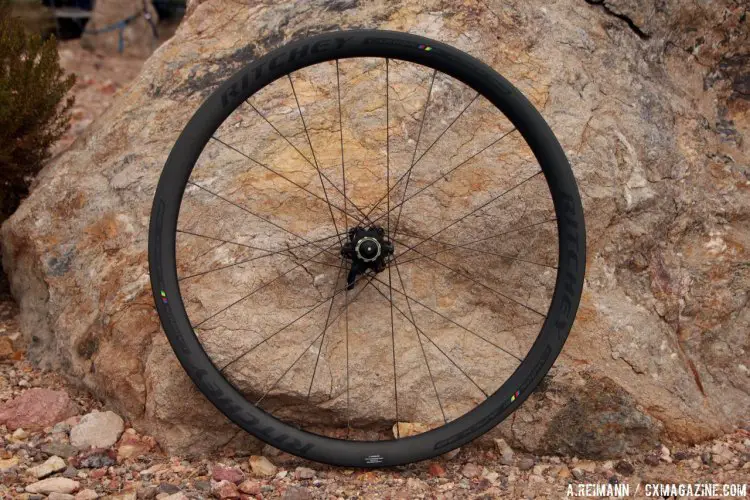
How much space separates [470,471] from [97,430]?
140cm

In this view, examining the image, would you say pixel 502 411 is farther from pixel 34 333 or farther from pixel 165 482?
pixel 34 333

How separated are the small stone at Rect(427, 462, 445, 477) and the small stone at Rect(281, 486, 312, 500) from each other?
0.47 m

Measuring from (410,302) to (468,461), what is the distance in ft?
2.08

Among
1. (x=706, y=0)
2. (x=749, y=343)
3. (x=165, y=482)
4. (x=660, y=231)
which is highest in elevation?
(x=706, y=0)

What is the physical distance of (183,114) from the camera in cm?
332

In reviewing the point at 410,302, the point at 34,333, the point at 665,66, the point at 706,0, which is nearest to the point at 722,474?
the point at 410,302

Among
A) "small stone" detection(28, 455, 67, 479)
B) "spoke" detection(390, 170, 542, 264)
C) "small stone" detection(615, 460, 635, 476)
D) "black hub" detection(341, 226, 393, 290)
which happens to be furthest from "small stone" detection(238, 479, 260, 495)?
"small stone" detection(615, 460, 635, 476)

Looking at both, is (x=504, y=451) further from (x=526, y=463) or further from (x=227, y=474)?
(x=227, y=474)

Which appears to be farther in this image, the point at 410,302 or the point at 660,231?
the point at 660,231

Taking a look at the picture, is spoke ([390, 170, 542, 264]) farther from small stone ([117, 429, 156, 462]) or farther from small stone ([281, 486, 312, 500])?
small stone ([117, 429, 156, 462])

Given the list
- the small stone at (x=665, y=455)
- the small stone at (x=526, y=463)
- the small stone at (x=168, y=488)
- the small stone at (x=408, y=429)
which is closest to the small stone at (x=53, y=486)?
the small stone at (x=168, y=488)

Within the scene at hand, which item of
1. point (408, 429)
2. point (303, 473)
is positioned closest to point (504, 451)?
point (408, 429)

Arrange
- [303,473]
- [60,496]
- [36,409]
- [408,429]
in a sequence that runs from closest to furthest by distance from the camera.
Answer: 1. [60,496]
2. [303,473]
3. [408,429]
4. [36,409]

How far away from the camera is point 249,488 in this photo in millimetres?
2611
